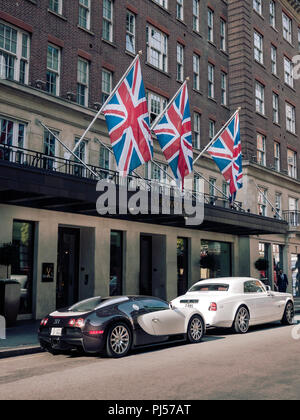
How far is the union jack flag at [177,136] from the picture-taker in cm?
1817

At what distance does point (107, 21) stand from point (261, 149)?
1483 cm

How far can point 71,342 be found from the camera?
31.9ft

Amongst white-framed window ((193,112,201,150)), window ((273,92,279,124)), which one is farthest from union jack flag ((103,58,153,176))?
window ((273,92,279,124))

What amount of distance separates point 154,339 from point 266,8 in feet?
102

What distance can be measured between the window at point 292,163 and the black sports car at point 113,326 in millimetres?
27336

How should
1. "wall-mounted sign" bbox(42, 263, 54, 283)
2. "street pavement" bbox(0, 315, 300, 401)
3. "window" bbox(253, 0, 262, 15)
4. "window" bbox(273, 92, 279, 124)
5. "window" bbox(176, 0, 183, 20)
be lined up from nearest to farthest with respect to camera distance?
"street pavement" bbox(0, 315, 300, 401) → "wall-mounted sign" bbox(42, 263, 54, 283) → "window" bbox(176, 0, 183, 20) → "window" bbox(253, 0, 262, 15) → "window" bbox(273, 92, 279, 124)

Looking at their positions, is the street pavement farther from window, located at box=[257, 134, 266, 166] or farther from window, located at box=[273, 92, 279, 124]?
window, located at box=[273, 92, 279, 124]

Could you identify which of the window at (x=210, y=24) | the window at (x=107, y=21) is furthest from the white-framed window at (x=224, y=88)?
the window at (x=107, y=21)

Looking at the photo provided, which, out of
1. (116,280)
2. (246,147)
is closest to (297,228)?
(246,147)

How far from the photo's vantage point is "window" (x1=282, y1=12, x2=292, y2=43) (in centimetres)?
3781

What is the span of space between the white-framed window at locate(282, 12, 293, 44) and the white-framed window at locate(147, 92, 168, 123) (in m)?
17.6

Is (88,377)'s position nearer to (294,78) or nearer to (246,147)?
(246,147)

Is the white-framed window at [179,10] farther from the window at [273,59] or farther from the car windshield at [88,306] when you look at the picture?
the car windshield at [88,306]

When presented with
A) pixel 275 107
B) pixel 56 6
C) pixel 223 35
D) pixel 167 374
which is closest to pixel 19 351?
pixel 167 374
